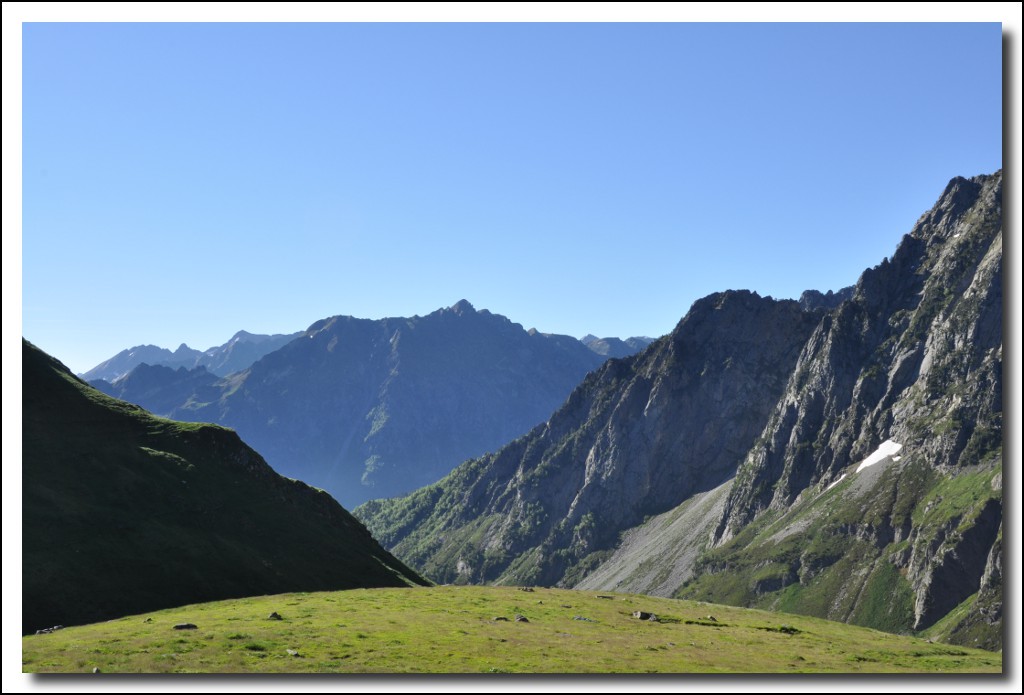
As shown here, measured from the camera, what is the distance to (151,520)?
341 feet

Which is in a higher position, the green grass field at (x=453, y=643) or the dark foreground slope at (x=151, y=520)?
the dark foreground slope at (x=151, y=520)

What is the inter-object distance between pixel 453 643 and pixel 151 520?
55.8m

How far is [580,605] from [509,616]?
54.1ft

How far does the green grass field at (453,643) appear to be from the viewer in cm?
5597

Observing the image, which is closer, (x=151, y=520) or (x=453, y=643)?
(x=453, y=643)

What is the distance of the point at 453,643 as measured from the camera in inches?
2495

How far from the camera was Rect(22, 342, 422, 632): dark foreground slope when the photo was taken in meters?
86.7

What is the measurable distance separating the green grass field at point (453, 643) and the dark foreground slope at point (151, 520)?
7891mm

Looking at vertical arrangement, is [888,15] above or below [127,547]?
above

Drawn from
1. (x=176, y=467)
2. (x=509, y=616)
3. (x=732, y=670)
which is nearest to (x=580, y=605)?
(x=509, y=616)

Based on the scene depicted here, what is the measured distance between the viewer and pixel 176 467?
119875 mm

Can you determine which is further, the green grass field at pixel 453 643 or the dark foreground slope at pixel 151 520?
the dark foreground slope at pixel 151 520

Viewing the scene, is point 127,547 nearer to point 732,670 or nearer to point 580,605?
point 580,605

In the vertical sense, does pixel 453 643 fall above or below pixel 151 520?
below
